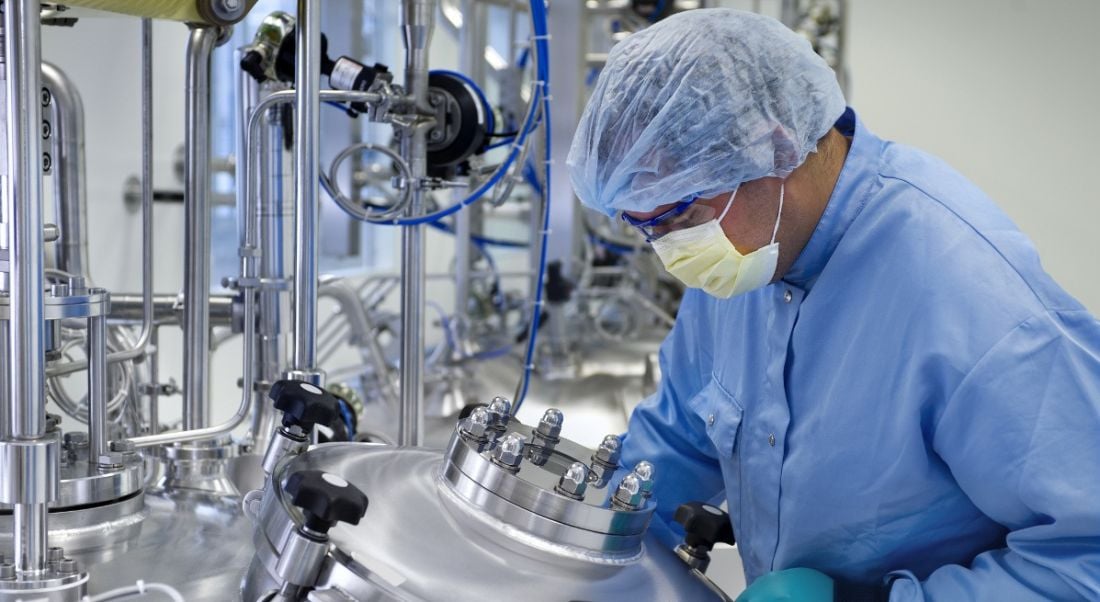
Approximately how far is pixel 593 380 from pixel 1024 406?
5.11ft

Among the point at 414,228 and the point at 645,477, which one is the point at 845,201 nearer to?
the point at 645,477

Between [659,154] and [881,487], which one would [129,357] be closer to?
[659,154]

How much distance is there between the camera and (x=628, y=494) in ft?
2.40

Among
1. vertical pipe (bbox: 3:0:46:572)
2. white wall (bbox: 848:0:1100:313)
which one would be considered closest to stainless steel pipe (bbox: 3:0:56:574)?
vertical pipe (bbox: 3:0:46:572)

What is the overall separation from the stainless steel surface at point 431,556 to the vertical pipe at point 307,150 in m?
0.16

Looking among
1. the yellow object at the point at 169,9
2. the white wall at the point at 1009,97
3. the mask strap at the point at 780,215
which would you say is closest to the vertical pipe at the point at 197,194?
the yellow object at the point at 169,9

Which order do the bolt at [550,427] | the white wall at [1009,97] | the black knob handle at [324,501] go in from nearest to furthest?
→ 1. the black knob handle at [324,501]
2. the bolt at [550,427]
3. the white wall at [1009,97]

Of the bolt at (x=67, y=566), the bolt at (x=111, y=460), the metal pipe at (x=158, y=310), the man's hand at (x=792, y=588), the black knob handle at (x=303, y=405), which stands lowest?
the man's hand at (x=792, y=588)

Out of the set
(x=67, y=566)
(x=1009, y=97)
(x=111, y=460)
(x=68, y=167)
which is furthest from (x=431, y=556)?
(x=1009, y=97)

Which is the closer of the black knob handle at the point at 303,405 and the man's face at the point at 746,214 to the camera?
the black knob handle at the point at 303,405

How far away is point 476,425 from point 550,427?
0.26ft

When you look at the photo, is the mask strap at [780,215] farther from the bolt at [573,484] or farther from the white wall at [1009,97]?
the white wall at [1009,97]

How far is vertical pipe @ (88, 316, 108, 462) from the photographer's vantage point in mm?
824

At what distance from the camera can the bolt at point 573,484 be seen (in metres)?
0.71
